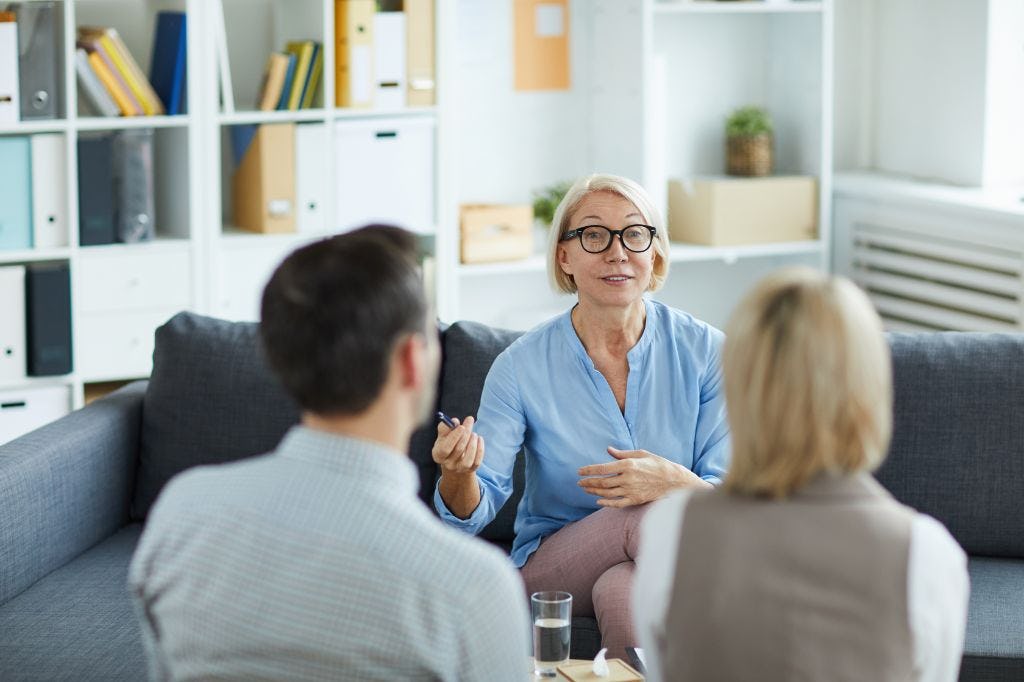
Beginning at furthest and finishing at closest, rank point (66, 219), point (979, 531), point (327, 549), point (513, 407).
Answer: point (66, 219), point (979, 531), point (513, 407), point (327, 549)

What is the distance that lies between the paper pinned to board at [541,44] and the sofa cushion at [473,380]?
2.04m

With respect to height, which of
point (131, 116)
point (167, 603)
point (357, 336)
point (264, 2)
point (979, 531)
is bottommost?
point (979, 531)

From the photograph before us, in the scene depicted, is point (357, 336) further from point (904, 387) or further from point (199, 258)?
point (199, 258)

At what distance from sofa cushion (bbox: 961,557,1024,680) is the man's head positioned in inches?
52.3

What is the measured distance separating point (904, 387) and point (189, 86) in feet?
6.98

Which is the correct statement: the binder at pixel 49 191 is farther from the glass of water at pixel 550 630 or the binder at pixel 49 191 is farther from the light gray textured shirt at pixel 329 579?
the light gray textured shirt at pixel 329 579

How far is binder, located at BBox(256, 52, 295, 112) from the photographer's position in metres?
3.96

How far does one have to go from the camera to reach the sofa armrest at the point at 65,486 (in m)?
2.52

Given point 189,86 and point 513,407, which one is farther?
point 189,86

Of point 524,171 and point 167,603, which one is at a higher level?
point 524,171

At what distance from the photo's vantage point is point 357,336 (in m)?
1.30

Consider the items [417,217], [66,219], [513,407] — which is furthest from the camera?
[417,217]

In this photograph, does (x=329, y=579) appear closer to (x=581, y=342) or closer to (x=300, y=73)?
(x=581, y=342)

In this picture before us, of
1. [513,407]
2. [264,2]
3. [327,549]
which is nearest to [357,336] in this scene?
[327,549]
